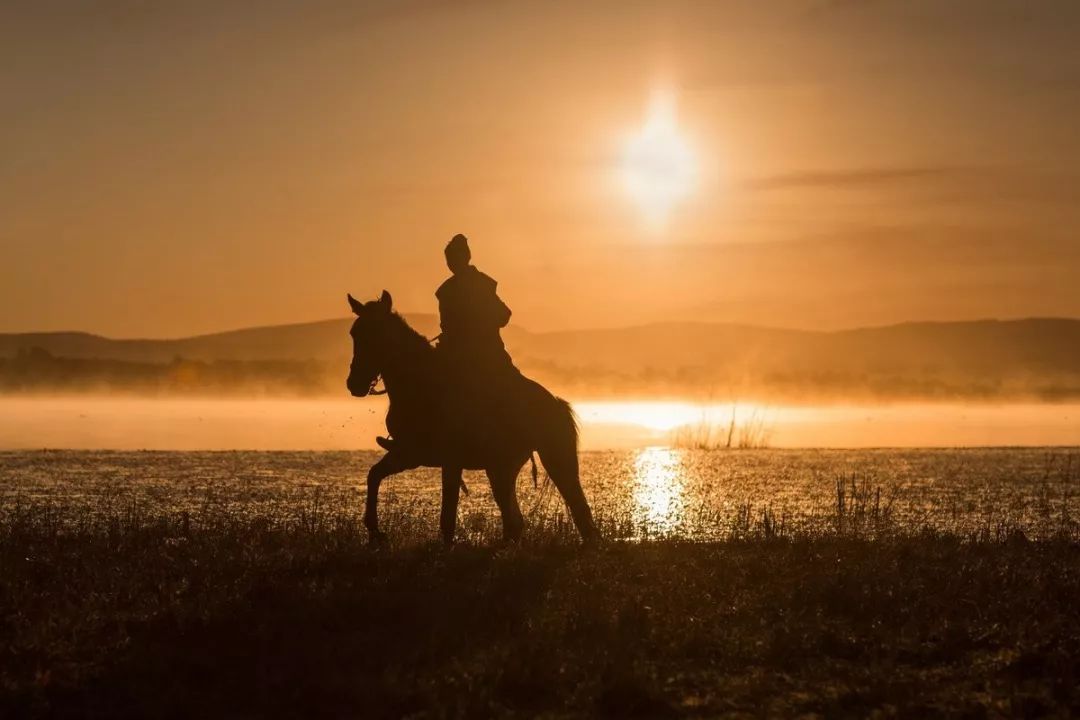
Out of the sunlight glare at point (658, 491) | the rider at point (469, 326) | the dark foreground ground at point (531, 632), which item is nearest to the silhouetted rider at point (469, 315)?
the rider at point (469, 326)

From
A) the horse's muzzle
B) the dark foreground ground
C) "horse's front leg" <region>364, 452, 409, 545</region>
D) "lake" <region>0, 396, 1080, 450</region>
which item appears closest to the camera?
the dark foreground ground

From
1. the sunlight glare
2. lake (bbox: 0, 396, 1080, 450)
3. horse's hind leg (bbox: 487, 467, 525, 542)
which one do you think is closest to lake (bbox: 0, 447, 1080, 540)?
the sunlight glare

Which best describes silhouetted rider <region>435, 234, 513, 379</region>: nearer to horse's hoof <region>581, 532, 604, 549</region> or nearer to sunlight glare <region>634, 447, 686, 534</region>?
horse's hoof <region>581, 532, 604, 549</region>

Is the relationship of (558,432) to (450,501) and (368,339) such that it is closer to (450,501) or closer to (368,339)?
(450,501)

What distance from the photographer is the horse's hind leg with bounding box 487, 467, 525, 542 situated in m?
13.4

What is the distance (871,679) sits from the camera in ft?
26.9

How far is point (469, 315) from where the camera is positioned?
524 inches

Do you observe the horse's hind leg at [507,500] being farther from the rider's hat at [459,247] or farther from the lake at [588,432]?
the lake at [588,432]

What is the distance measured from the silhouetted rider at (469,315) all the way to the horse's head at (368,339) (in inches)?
25.8

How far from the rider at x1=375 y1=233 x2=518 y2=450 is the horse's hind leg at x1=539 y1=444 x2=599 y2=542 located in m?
1.03

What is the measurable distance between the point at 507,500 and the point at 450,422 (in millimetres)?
1206

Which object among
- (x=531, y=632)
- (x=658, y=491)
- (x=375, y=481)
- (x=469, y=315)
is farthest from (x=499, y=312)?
(x=658, y=491)

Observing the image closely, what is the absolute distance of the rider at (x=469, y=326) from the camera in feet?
43.3

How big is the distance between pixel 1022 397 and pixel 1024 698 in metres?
121
